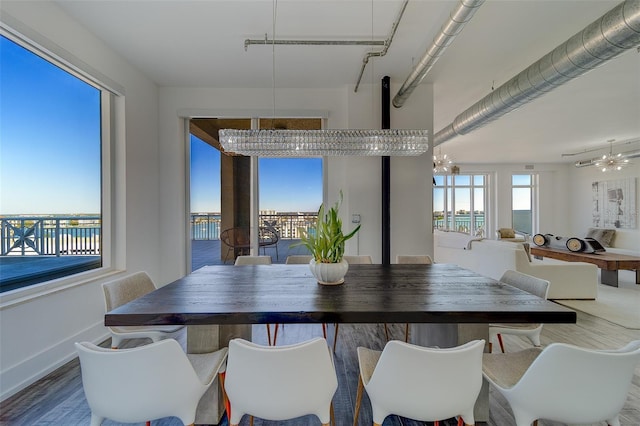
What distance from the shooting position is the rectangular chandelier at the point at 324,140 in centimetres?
255

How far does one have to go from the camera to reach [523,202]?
998 cm

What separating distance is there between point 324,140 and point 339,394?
6.85 feet

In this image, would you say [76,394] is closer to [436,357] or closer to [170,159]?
[436,357]

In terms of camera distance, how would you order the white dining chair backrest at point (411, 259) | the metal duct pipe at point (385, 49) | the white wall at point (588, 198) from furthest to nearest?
the white wall at point (588, 198) → the white dining chair backrest at point (411, 259) → the metal duct pipe at point (385, 49)

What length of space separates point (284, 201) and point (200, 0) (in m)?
2.52

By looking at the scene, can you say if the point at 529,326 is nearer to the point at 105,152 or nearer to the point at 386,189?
the point at 386,189

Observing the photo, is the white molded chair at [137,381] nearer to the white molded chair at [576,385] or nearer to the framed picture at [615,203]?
the white molded chair at [576,385]

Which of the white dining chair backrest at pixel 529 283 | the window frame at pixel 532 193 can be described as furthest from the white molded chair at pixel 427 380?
the window frame at pixel 532 193

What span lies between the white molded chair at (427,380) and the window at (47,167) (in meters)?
2.83

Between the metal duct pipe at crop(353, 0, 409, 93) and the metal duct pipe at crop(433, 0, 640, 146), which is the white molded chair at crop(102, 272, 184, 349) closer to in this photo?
the metal duct pipe at crop(353, 0, 409, 93)

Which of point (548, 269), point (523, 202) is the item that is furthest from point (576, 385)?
point (523, 202)

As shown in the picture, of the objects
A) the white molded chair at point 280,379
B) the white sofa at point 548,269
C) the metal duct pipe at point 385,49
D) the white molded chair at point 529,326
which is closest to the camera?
the white molded chair at point 280,379

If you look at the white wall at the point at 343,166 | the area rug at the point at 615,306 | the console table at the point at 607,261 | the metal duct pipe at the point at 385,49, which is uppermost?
the metal duct pipe at the point at 385,49

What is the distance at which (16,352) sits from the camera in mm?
2037
